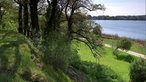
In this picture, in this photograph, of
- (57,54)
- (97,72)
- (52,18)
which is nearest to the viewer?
(57,54)

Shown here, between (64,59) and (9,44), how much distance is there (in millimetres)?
2429

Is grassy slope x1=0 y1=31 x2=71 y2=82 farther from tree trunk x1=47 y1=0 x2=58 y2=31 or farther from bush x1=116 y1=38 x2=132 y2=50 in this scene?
bush x1=116 y1=38 x2=132 y2=50

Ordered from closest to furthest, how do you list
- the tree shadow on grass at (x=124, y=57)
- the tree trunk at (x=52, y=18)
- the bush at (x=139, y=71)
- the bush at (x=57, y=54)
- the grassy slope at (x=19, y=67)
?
the grassy slope at (x=19, y=67), the bush at (x=57, y=54), the tree trunk at (x=52, y=18), the bush at (x=139, y=71), the tree shadow on grass at (x=124, y=57)

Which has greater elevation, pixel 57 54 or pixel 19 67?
pixel 19 67

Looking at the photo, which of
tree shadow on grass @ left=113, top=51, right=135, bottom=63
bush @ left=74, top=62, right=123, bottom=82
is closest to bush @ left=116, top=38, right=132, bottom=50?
tree shadow on grass @ left=113, top=51, right=135, bottom=63

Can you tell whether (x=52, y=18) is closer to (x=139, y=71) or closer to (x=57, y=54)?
(x=139, y=71)

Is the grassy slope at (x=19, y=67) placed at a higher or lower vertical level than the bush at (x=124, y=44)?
higher

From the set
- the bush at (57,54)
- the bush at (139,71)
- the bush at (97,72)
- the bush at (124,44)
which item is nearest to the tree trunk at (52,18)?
the bush at (97,72)

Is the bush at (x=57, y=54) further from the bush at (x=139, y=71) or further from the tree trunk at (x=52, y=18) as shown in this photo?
the bush at (x=139, y=71)

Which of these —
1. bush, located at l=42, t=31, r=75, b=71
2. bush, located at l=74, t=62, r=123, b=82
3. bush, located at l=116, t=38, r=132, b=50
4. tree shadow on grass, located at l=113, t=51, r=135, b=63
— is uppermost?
bush, located at l=42, t=31, r=75, b=71

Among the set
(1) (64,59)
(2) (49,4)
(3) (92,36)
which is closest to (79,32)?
(3) (92,36)

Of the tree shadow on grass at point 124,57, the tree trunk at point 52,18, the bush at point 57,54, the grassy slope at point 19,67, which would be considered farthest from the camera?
the tree shadow on grass at point 124,57

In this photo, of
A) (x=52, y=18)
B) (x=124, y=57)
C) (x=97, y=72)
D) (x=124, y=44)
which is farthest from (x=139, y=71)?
(x=124, y=44)

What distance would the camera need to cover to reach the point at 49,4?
24.5 meters
